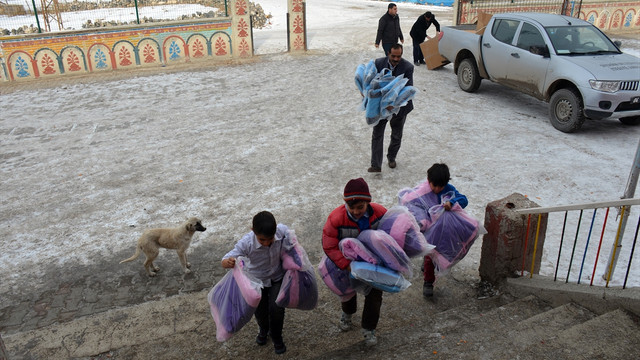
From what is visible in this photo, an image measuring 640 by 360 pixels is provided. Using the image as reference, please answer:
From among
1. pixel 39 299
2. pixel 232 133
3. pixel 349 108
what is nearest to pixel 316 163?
pixel 232 133

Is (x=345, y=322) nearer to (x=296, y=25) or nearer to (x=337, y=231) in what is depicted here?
(x=337, y=231)

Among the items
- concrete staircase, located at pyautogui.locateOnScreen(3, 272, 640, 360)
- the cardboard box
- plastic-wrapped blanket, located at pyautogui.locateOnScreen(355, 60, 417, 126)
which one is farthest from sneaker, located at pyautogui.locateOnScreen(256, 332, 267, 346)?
the cardboard box

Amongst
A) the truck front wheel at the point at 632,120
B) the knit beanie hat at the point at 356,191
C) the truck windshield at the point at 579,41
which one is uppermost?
the truck windshield at the point at 579,41

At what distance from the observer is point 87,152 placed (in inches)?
352

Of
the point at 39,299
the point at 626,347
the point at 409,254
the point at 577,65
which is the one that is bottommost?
the point at 39,299

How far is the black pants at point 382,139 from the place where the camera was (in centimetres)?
734

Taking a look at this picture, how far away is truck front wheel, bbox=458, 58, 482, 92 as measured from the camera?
448 inches

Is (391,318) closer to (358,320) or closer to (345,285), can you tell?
(358,320)

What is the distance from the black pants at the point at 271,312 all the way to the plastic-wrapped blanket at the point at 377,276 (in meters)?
0.71

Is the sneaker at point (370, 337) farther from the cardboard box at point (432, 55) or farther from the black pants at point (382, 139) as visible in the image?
the cardboard box at point (432, 55)

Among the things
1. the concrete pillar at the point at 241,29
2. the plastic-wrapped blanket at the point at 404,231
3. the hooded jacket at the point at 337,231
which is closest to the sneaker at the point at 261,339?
the hooded jacket at the point at 337,231

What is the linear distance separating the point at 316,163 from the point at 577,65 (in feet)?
16.8

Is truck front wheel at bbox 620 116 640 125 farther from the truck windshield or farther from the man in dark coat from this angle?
the man in dark coat

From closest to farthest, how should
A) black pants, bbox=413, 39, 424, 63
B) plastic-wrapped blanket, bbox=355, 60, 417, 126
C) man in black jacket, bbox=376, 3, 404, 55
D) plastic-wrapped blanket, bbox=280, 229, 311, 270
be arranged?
plastic-wrapped blanket, bbox=280, 229, 311, 270 → plastic-wrapped blanket, bbox=355, 60, 417, 126 → man in black jacket, bbox=376, 3, 404, 55 → black pants, bbox=413, 39, 424, 63
